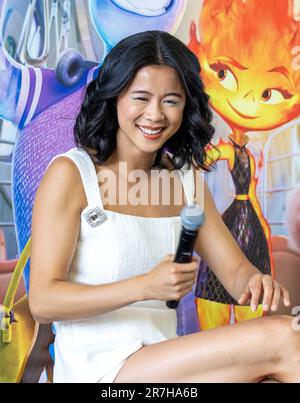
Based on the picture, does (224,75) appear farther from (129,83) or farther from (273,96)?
(129,83)

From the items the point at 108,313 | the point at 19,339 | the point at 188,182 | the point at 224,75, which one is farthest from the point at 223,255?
the point at 224,75

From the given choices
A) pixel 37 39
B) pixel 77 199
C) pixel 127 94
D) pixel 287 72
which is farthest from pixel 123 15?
pixel 77 199

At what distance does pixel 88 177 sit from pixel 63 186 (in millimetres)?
69

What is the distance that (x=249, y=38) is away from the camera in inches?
96.4

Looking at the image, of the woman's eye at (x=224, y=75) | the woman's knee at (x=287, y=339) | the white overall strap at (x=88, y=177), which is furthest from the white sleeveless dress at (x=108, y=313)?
the woman's eye at (x=224, y=75)

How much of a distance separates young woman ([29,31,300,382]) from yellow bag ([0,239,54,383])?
82 cm

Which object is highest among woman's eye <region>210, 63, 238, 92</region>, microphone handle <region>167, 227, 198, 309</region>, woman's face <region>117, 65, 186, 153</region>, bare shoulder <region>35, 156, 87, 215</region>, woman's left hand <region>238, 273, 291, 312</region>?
woman's eye <region>210, 63, 238, 92</region>

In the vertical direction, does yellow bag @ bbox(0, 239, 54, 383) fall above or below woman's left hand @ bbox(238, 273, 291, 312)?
below

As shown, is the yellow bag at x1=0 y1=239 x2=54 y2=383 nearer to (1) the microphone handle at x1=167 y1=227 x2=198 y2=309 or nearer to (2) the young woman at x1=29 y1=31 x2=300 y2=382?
(2) the young woman at x1=29 y1=31 x2=300 y2=382

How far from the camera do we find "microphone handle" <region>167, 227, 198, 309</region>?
3.19 ft

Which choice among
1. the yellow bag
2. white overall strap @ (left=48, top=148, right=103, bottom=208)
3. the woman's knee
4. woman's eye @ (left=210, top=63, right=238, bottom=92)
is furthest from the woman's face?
woman's eye @ (left=210, top=63, right=238, bottom=92)

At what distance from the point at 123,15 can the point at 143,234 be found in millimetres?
1169

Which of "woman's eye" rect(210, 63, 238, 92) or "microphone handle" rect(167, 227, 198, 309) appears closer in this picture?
"microphone handle" rect(167, 227, 198, 309)

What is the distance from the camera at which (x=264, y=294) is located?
120 centimetres
